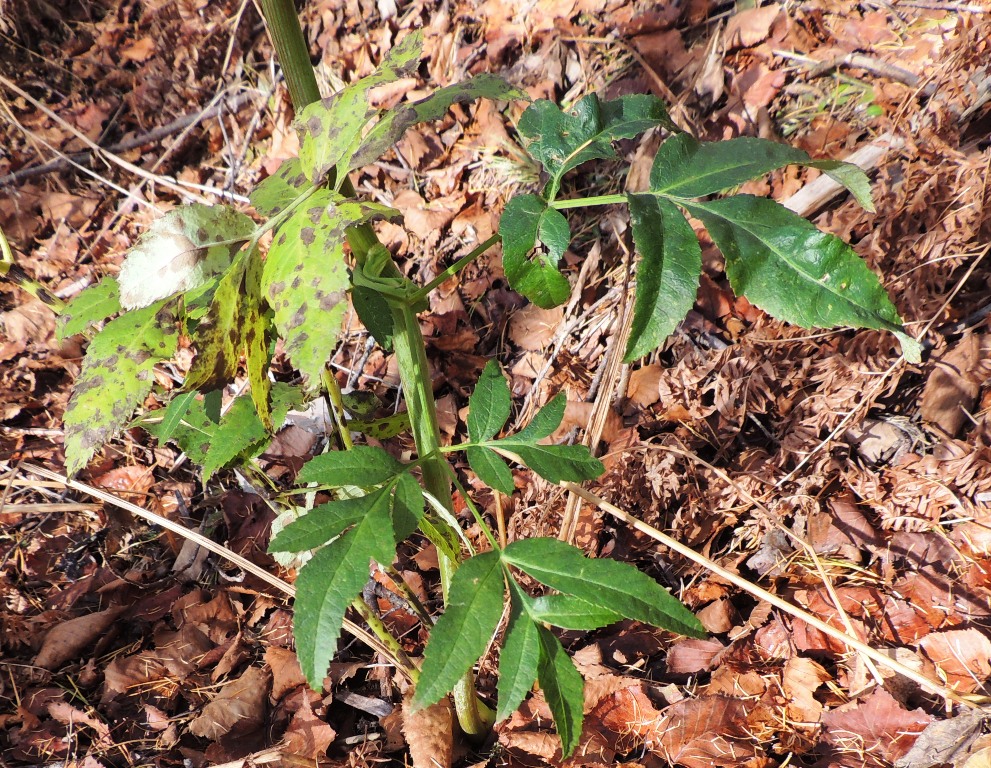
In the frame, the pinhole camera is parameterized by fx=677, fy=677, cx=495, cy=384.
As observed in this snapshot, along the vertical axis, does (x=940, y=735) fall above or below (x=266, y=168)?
below

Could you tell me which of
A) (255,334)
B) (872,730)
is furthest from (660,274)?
(872,730)

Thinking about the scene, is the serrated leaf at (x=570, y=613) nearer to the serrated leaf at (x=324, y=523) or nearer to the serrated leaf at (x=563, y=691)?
the serrated leaf at (x=563, y=691)

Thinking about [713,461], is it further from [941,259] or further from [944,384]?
[941,259]

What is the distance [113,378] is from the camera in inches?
36.1

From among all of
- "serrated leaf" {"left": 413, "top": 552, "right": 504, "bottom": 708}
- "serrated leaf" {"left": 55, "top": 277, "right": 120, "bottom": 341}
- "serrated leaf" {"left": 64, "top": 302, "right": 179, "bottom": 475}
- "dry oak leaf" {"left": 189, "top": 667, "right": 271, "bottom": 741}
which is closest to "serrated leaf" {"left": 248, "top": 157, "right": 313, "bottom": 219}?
"serrated leaf" {"left": 64, "top": 302, "right": 179, "bottom": 475}

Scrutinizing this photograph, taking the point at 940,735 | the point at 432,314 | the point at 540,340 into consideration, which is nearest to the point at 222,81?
the point at 432,314

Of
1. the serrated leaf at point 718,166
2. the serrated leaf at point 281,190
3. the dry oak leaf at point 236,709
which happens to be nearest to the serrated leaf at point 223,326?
the serrated leaf at point 281,190

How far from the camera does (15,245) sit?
2.74 meters

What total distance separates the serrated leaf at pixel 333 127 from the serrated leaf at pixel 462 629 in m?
0.55

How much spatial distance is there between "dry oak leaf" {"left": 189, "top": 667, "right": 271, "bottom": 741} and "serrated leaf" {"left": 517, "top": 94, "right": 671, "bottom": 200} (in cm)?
138

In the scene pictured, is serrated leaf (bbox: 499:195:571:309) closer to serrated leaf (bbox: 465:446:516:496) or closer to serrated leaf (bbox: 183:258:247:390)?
serrated leaf (bbox: 465:446:516:496)

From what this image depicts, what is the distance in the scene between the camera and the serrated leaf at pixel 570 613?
90 centimetres

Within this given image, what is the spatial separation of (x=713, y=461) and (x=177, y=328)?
1315 mm

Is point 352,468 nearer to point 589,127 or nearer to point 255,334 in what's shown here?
point 255,334
